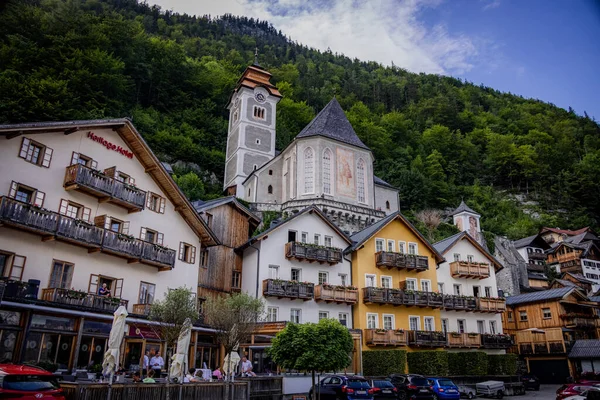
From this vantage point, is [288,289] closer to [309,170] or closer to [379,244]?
[379,244]

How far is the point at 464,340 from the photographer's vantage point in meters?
37.9

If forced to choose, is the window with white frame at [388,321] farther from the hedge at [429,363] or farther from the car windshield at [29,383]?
the car windshield at [29,383]

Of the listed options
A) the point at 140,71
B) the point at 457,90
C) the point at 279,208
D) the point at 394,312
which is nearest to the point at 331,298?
the point at 394,312

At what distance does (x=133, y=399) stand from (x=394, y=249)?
27028 millimetres

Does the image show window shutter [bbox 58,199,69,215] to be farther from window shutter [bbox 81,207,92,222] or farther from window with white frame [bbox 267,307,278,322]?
window with white frame [bbox 267,307,278,322]

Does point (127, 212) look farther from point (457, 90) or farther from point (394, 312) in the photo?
point (457, 90)

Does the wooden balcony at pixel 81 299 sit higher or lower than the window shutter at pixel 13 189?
lower

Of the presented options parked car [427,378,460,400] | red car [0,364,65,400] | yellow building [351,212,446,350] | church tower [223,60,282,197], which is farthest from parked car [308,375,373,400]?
church tower [223,60,282,197]

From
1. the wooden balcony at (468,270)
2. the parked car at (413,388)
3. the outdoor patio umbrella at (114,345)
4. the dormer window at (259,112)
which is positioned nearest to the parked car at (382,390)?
the parked car at (413,388)

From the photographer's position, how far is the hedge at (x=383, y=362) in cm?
3262

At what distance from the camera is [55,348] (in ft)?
73.0

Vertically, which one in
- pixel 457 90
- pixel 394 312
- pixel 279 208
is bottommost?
pixel 394 312

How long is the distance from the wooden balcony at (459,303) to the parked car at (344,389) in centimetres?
1653

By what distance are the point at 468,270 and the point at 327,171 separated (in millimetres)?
23764
